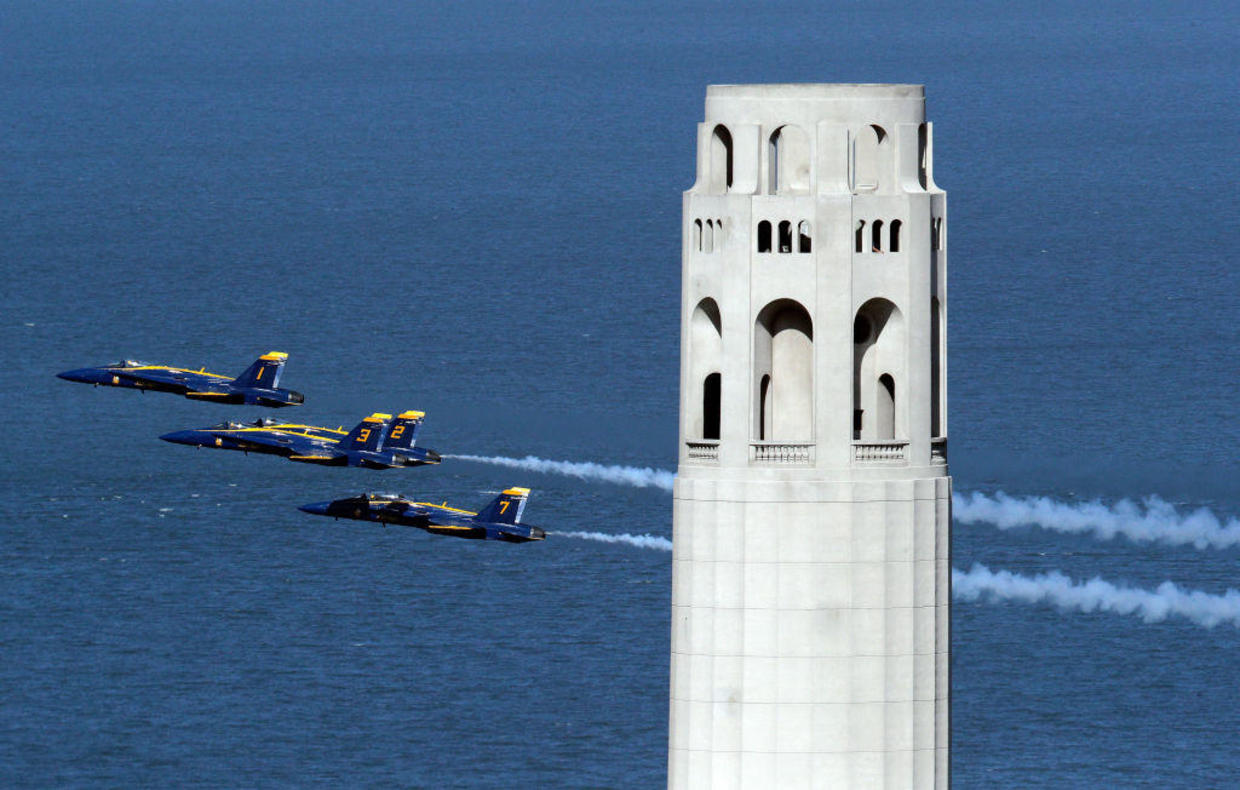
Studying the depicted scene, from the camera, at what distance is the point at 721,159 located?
104500mm

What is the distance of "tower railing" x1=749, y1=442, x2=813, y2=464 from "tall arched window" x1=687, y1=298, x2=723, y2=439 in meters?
1.65

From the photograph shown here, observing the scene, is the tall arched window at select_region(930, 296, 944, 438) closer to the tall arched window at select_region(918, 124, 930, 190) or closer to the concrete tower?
the concrete tower

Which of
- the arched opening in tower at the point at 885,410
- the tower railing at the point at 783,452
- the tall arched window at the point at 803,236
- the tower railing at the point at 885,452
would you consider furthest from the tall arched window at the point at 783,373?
the arched opening in tower at the point at 885,410

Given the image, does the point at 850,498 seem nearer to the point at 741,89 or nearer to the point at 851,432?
the point at 851,432

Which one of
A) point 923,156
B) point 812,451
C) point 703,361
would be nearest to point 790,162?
point 923,156

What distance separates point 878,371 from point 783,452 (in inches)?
147

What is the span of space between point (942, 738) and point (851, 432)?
1010 centimetres

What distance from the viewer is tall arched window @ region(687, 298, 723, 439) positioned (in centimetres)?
10519

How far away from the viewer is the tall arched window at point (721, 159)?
10425 cm

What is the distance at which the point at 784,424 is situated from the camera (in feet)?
347

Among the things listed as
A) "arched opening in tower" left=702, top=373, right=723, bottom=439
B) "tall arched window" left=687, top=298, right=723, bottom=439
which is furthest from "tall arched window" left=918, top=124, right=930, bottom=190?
"arched opening in tower" left=702, top=373, right=723, bottom=439

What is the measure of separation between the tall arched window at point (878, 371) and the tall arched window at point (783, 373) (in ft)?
4.75

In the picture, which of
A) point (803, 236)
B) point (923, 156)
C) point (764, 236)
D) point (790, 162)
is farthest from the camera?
point (923, 156)

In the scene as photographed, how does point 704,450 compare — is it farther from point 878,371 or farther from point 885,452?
point 878,371
